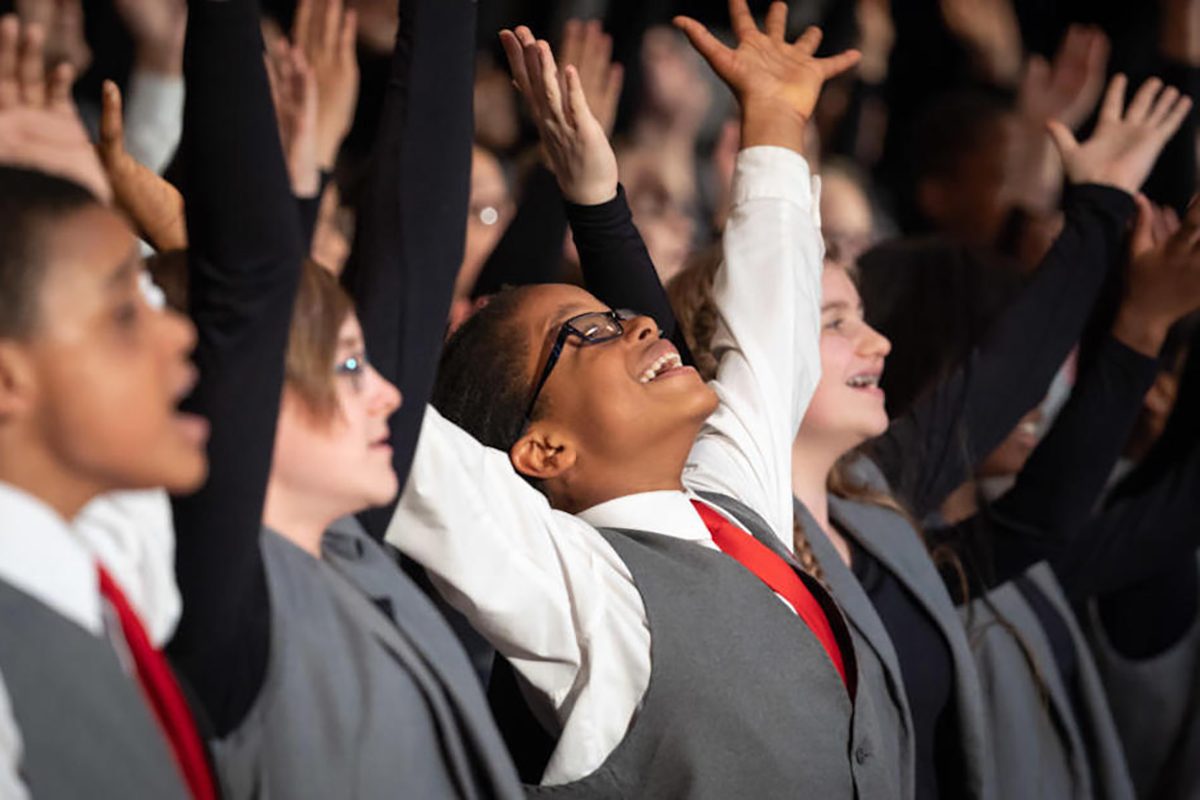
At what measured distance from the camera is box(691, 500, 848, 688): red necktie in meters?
1.61

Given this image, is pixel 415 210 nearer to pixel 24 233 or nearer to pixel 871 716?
pixel 24 233

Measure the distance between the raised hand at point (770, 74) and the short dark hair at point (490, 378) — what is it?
1.18ft

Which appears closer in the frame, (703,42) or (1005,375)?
(703,42)

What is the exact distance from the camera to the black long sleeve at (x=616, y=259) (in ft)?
6.10

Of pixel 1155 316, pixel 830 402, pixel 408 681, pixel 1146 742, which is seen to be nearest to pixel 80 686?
pixel 408 681

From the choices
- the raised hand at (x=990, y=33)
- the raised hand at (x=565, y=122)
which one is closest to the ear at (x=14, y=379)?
the raised hand at (x=565, y=122)

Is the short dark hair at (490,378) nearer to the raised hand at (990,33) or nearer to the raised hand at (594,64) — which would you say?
the raised hand at (594,64)

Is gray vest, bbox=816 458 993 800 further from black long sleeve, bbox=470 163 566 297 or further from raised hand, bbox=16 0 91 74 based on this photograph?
raised hand, bbox=16 0 91 74

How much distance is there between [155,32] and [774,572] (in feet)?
4.43

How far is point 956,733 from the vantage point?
202cm

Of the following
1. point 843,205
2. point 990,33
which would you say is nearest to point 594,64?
point 843,205

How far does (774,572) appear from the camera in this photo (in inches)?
63.9

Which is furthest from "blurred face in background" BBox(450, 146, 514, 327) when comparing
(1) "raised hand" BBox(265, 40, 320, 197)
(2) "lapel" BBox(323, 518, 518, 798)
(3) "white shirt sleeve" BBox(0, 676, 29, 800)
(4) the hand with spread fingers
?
(3) "white shirt sleeve" BBox(0, 676, 29, 800)

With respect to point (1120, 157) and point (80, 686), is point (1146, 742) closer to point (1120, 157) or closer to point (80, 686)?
point (1120, 157)
